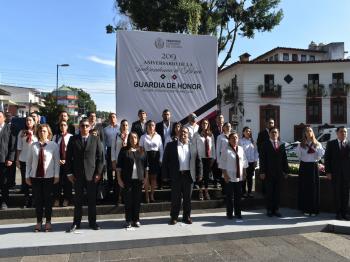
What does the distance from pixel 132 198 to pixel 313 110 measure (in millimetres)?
36910

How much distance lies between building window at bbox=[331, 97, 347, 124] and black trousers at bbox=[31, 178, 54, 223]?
38121mm

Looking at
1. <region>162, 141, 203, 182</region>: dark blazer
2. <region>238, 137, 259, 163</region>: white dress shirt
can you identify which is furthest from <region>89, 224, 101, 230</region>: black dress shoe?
<region>238, 137, 259, 163</region>: white dress shirt

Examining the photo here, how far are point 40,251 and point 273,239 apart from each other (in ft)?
12.7

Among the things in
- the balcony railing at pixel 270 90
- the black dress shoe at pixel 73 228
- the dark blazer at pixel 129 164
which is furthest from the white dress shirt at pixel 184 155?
the balcony railing at pixel 270 90

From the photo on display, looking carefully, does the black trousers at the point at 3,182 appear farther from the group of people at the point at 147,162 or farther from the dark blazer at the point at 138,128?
the dark blazer at the point at 138,128

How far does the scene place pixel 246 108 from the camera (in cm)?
3988

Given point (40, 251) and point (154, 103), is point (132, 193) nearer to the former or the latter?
point (40, 251)

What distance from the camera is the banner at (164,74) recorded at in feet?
30.9

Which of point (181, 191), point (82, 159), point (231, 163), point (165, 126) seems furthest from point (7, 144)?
point (231, 163)

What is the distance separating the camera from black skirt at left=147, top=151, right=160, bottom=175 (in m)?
8.32

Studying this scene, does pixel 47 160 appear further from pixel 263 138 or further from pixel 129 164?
pixel 263 138

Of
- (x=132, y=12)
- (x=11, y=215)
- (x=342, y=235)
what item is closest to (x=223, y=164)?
(x=342, y=235)

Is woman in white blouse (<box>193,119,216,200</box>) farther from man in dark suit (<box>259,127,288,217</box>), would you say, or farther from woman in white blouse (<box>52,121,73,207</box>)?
woman in white blouse (<box>52,121,73,207</box>)

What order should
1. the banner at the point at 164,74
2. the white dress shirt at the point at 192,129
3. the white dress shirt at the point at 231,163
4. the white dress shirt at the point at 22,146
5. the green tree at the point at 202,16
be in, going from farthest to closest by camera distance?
the green tree at the point at 202,16, the banner at the point at 164,74, the white dress shirt at the point at 192,129, the white dress shirt at the point at 22,146, the white dress shirt at the point at 231,163
